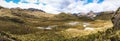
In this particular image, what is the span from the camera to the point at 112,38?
69.8 meters

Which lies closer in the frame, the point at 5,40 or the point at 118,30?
the point at 5,40

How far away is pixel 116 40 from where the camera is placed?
223 ft

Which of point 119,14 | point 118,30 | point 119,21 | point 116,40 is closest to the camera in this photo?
point 116,40

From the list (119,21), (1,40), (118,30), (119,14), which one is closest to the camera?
(1,40)

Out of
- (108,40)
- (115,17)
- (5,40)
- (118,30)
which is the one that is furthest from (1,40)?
(115,17)

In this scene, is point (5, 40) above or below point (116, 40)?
above

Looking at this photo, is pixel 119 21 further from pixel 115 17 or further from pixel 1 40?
pixel 1 40

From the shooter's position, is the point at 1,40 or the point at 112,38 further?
the point at 112,38

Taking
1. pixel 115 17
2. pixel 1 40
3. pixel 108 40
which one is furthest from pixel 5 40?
pixel 115 17

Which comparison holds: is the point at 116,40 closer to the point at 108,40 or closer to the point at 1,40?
the point at 108,40

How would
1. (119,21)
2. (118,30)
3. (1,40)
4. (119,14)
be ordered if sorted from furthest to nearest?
(119,14) < (119,21) < (118,30) < (1,40)

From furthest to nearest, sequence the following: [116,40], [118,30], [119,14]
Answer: [119,14], [118,30], [116,40]

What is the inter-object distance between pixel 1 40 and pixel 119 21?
4666 centimetres

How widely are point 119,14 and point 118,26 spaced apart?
10720 mm
